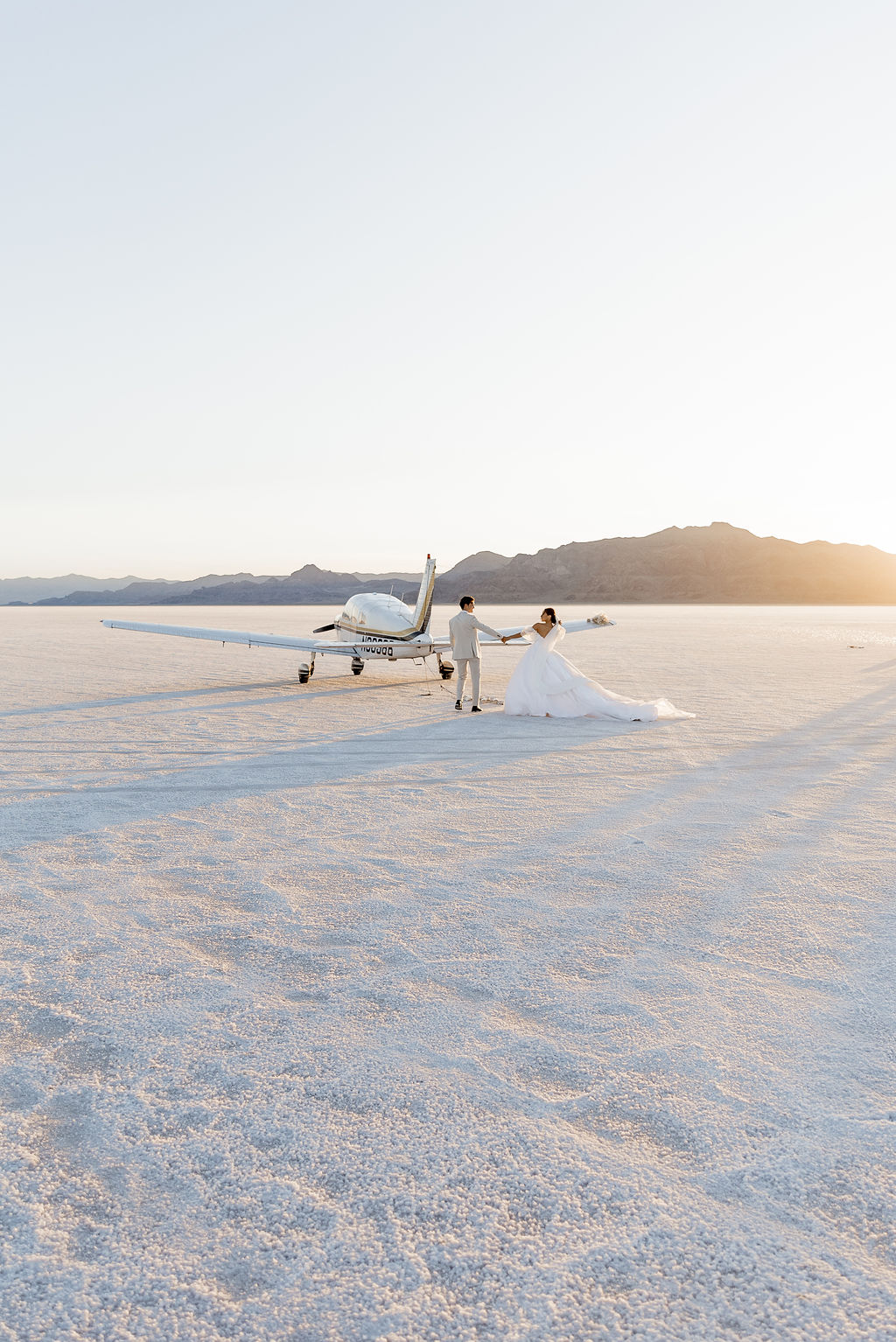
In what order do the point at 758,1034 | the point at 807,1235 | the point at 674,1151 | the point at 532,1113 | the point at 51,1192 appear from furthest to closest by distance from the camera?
the point at 758,1034
the point at 532,1113
the point at 674,1151
the point at 51,1192
the point at 807,1235

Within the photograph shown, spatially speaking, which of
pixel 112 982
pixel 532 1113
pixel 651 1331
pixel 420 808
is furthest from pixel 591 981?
pixel 420 808

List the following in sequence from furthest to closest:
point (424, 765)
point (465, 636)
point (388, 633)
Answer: point (388, 633), point (465, 636), point (424, 765)

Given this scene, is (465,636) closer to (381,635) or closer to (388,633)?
(388,633)

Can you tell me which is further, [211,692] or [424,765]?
[211,692]

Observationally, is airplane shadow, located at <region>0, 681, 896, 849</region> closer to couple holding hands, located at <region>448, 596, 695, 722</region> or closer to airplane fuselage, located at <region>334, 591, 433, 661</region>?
couple holding hands, located at <region>448, 596, 695, 722</region>

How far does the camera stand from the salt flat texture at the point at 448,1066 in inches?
98.1

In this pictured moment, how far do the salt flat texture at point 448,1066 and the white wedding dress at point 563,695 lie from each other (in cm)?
558

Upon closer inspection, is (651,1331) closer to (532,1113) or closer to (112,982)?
(532,1113)

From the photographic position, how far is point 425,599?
2011 cm

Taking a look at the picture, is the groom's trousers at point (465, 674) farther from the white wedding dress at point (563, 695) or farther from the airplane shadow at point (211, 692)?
the airplane shadow at point (211, 692)

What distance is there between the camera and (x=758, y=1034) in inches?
156

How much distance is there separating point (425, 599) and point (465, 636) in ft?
15.8

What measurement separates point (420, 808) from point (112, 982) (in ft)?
13.9

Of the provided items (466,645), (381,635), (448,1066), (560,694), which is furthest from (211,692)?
(448,1066)
